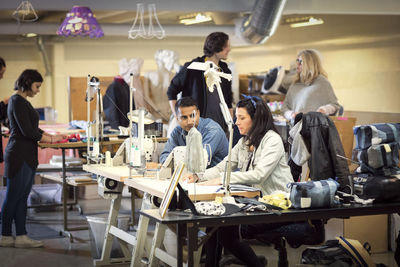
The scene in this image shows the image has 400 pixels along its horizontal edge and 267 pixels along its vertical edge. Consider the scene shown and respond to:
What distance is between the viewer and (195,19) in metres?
11.8

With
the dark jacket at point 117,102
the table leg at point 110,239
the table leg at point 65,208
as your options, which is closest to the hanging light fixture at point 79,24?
the dark jacket at point 117,102

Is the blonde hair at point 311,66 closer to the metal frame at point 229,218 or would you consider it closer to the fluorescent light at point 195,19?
the metal frame at point 229,218

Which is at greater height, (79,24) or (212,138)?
(79,24)

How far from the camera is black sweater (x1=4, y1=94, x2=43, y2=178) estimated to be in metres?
5.15

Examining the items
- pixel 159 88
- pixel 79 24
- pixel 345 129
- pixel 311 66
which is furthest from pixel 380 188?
pixel 79 24

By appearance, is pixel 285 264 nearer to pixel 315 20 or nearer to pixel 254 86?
pixel 254 86

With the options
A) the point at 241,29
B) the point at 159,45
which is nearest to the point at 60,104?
the point at 159,45

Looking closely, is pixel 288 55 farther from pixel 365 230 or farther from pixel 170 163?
pixel 170 163

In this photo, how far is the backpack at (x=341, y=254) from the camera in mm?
3770

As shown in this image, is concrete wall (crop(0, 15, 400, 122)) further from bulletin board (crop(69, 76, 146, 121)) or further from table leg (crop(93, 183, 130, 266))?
table leg (crop(93, 183, 130, 266))

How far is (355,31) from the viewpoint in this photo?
8.70m

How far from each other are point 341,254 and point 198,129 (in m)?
1.26

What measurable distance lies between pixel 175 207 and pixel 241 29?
6429 millimetres

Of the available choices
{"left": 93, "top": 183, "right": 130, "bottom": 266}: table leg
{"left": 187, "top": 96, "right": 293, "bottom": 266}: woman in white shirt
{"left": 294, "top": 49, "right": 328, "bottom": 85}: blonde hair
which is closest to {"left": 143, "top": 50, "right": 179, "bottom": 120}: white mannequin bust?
{"left": 294, "top": 49, "right": 328, "bottom": 85}: blonde hair
